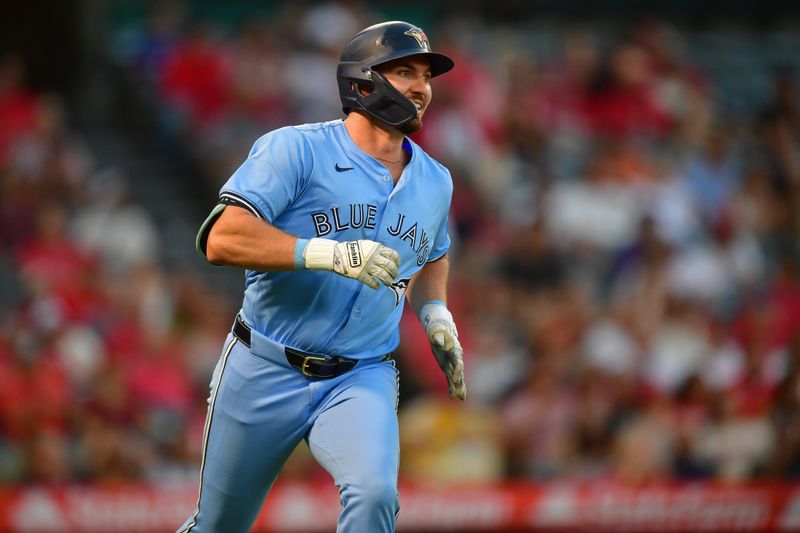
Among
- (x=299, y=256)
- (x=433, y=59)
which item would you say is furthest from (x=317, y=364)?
(x=433, y=59)

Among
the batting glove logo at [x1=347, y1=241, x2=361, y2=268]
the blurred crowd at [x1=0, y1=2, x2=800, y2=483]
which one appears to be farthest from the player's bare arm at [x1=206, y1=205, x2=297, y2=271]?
the blurred crowd at [x1=0, y1=2, x2=800, y2=483]

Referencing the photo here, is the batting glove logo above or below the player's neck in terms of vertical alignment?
below

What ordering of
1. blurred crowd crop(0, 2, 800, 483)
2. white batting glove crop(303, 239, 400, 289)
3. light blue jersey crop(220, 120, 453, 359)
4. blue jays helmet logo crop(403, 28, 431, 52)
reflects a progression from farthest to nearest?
blurred crowd crop(0, 2, 800, 483) < blue jays helmet logo crop(403, 28, 431, 52) < light blue jersey crop(220, 120, 453, 359) < white batting glove crop(303, 239, 400, 289)

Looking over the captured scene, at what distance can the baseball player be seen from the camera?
4.29 metres

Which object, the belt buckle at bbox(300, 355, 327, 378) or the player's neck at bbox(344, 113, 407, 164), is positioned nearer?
the belt buckle at bbox(300, 355, 327, 378)

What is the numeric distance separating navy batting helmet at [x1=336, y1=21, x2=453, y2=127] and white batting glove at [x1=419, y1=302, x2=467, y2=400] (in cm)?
80

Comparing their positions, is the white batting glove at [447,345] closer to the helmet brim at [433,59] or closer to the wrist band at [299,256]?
the wrist band at [299,256]

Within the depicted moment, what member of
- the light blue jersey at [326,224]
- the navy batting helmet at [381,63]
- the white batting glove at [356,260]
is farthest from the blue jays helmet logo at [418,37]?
the white batting glove at [356,260]

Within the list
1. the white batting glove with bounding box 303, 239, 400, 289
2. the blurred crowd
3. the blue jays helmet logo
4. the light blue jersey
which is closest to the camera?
the white batting glove with bounding box 303, 239, 400, 289

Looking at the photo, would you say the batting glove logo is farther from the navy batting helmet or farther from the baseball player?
the navy batting helmet

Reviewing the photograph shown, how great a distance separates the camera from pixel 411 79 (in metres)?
4.57

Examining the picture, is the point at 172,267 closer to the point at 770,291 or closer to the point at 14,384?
the point at 14,384

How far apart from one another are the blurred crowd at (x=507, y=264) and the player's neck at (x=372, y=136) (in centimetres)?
371

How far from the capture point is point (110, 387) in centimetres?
788
